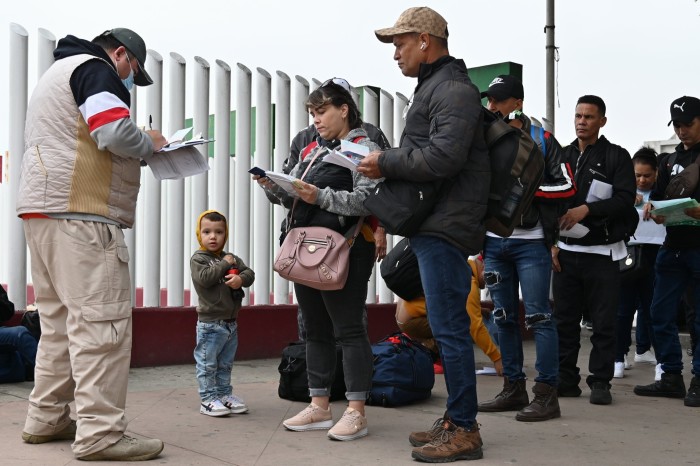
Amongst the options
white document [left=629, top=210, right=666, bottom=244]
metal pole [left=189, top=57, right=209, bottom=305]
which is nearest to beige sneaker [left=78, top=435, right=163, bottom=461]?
metal pole [left=189, top=57, right=209, bottom=305]

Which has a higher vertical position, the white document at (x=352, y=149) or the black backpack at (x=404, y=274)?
the white document at (x=352, y=149)

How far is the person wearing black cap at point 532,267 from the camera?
5371 mm

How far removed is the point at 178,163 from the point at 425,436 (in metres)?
1.80

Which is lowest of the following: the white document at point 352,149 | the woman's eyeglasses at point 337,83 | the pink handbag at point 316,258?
the pink handbag at point 316,258

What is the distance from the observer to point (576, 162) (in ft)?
20.2

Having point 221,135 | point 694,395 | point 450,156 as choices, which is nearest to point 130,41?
point 450,156

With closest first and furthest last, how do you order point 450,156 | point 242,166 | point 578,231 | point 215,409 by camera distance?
point 450,156 → point 215,409 → point 578,231 → point 242,166

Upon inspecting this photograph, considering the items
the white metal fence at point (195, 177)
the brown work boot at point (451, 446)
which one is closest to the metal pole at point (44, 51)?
the white metal fence at point (195, 177)

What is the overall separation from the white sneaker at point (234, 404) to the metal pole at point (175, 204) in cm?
219

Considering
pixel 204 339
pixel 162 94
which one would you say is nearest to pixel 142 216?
pixel 162 94

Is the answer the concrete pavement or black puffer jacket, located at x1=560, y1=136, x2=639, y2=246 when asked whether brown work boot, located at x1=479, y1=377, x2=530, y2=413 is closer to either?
the concrete pavement

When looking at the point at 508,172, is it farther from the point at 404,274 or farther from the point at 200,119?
→ the point at 200,119

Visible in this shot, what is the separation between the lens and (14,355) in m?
6.15

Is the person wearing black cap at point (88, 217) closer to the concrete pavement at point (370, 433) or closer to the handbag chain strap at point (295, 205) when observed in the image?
the concrete pavement at point (370, 433)
